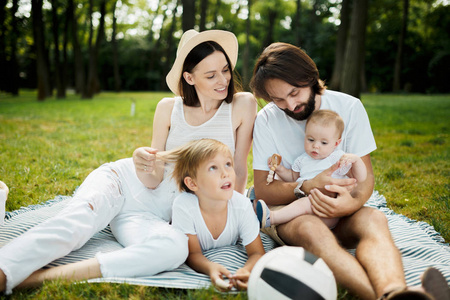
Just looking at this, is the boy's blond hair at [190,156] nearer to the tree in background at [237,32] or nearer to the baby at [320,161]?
the baby at [320,161]

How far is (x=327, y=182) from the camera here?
2824 mm

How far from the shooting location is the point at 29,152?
629 centimetres

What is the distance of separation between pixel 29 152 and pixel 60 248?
4513 mm

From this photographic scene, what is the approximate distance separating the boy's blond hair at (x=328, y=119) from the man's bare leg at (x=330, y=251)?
2.41ft

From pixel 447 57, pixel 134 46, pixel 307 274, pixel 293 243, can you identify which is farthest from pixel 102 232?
pixel 134 46

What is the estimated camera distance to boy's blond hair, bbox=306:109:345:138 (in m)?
2.87

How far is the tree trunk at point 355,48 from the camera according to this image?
1206cm

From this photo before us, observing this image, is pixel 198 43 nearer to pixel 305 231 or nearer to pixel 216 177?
pixel 216 177

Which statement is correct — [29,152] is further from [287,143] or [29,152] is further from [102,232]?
Answer: [287,143]

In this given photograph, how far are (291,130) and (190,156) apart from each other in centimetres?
101

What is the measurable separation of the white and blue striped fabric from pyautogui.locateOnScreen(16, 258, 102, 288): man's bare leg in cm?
9

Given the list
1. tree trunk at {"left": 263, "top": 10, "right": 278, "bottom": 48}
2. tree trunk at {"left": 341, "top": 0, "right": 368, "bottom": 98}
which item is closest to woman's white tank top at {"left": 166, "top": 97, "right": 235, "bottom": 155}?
tree trunk at {"left": 341, "top": 0, "right": 368, "bottom": 98}

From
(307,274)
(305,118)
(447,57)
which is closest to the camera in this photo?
(307,274)

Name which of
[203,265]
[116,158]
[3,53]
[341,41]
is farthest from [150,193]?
[3,53]
